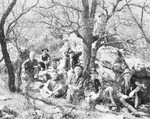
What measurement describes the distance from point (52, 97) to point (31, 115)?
85.8 inches

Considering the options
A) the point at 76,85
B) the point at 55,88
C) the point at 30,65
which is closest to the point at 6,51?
the point at 30,65

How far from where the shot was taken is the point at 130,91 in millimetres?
7676

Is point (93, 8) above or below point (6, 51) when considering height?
above

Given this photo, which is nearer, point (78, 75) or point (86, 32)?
point (78, 75)

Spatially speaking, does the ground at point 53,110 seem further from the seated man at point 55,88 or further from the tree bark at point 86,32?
the tree bark at point 86,32

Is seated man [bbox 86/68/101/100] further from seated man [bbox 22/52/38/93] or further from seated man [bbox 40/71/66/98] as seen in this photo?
seated man [bbox 22/52/38/93]

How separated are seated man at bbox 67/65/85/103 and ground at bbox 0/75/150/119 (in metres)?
A: 0.31

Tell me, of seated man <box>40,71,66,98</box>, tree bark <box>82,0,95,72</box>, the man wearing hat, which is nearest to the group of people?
seated man <box>40,71,66,98</box>

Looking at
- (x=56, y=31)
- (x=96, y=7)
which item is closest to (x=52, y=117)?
(x=56, y=31)

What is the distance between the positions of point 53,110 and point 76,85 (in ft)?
5.28

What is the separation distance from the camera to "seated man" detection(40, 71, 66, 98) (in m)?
7.88

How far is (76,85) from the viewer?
24.3 feet

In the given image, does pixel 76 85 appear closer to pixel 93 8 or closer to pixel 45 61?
pixel 45 61

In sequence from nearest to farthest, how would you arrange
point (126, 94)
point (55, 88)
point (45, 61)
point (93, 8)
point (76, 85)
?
point (76, 85) < point (126, 94) < point (55, 88) < point (93, 8) < point (45, 61)
